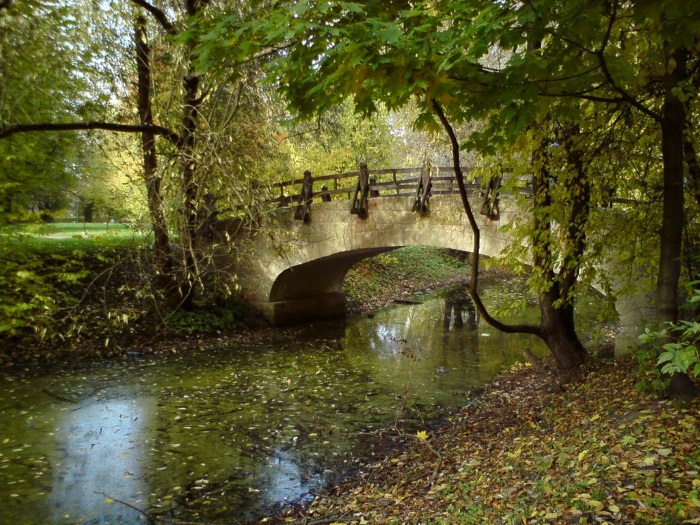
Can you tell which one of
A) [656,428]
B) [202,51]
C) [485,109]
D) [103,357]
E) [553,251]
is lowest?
[103,357]

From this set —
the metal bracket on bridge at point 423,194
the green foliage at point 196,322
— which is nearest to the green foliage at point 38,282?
the green foliage at point 196,322

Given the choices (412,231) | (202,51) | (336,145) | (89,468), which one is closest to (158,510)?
(89,468)

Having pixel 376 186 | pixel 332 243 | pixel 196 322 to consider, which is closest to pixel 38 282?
pixel 196 322

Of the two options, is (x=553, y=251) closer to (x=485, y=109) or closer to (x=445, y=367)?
(x=485, y=109)

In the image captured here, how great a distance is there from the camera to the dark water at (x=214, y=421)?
5.51 meters

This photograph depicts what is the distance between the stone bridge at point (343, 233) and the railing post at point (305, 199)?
1.0 inches

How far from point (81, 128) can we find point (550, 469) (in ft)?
29.2

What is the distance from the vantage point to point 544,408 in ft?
21.2

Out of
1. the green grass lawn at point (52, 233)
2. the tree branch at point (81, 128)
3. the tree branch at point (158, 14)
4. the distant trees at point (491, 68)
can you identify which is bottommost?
the green grass lawn at point (52, 233)

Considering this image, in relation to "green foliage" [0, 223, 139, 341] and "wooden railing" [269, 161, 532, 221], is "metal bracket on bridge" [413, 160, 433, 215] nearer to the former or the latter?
"wooden railing" [269, 161, 532, 221]

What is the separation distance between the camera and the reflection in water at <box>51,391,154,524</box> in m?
5.31

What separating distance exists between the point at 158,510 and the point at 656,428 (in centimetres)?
455

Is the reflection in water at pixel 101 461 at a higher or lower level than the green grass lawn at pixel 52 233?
lower

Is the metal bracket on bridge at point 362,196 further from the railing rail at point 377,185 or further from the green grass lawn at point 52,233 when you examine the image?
the green grass lawn at point 52,233
